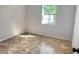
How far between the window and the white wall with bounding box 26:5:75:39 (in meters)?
0.12

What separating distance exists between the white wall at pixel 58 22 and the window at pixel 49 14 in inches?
4.7

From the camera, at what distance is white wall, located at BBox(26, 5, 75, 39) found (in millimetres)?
3201

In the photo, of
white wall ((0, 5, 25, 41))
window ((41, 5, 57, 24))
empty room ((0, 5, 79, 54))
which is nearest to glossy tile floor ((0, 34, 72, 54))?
empty room ((0, 5, 79, 54))

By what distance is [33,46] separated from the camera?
2820 mm

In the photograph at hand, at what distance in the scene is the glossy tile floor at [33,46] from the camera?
2.51 metres

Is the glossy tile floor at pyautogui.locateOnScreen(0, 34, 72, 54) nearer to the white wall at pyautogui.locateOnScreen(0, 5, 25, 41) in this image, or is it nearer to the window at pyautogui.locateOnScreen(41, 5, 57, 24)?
the white wall at pyautogui.locateOnScreen(0, 5, 25, 41)

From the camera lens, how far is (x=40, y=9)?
3590mm

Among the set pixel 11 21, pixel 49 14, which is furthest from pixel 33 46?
pixel 49 14

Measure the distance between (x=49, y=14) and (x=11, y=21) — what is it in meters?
1.09

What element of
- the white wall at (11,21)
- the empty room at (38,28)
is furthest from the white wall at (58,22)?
the white wall at (11,21)

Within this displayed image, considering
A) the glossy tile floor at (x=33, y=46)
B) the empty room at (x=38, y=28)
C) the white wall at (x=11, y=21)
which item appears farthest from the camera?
the white wall at (x=11, y=21)

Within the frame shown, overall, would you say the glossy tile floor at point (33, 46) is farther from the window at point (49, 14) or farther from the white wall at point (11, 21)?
the window at point (49, 14)
